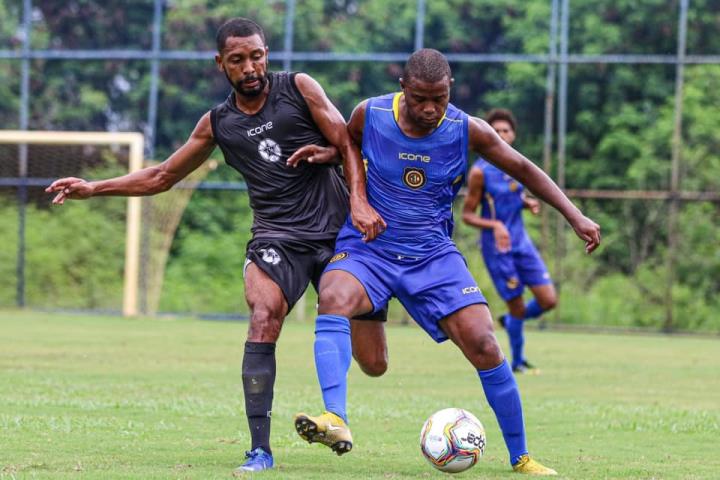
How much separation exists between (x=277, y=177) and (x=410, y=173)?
2.58 feet

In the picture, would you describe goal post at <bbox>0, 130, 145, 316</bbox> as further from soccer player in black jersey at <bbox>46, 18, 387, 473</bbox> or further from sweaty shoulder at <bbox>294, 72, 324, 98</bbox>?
sweaty shoulder at <bbox>294, 72, 324, 98</bbox>

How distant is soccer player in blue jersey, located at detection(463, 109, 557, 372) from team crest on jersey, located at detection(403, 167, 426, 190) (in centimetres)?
726

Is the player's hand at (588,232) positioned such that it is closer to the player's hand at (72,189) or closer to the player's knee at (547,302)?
the player's hand at (72,189)

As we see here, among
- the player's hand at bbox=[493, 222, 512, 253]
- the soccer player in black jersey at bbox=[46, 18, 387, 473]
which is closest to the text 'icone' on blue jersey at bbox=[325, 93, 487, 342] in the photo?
the soccer player in black jersey at bbox=[46, 18, 387, 473]

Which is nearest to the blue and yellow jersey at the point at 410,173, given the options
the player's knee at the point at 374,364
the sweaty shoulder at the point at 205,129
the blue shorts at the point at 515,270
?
the player's knee at the point at 374,364

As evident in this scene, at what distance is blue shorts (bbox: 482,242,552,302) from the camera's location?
1457 centimetres

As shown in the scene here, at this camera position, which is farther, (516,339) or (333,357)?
(516,339)

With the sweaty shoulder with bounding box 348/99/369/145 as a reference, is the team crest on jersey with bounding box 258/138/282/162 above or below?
below

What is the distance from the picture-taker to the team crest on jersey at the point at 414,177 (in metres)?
7.21

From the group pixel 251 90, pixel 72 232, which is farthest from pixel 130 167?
pixel 251 90

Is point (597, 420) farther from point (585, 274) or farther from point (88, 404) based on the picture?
point (585, 274)

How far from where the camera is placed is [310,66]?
90.4ft

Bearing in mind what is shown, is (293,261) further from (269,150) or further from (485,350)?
(485,350)

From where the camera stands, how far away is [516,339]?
14359mm
